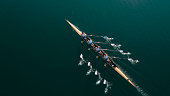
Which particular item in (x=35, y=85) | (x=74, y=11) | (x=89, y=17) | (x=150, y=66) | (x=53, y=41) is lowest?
(x=150, y=66)

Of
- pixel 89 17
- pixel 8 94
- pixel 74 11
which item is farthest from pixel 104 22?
pixel 8 94

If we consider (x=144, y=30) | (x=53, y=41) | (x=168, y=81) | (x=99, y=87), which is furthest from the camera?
(x=144, y=30)

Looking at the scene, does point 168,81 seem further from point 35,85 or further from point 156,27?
point 35,85

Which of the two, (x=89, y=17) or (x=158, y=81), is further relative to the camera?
(x=89, y=17)

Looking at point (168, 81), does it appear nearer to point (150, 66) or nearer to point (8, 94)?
point (150, 66)

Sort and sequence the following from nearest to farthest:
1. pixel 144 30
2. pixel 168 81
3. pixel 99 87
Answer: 1. pixel 99 87
2. pixel 168 81
3. pixel 144 30

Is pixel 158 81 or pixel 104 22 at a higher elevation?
pixel 104 22
